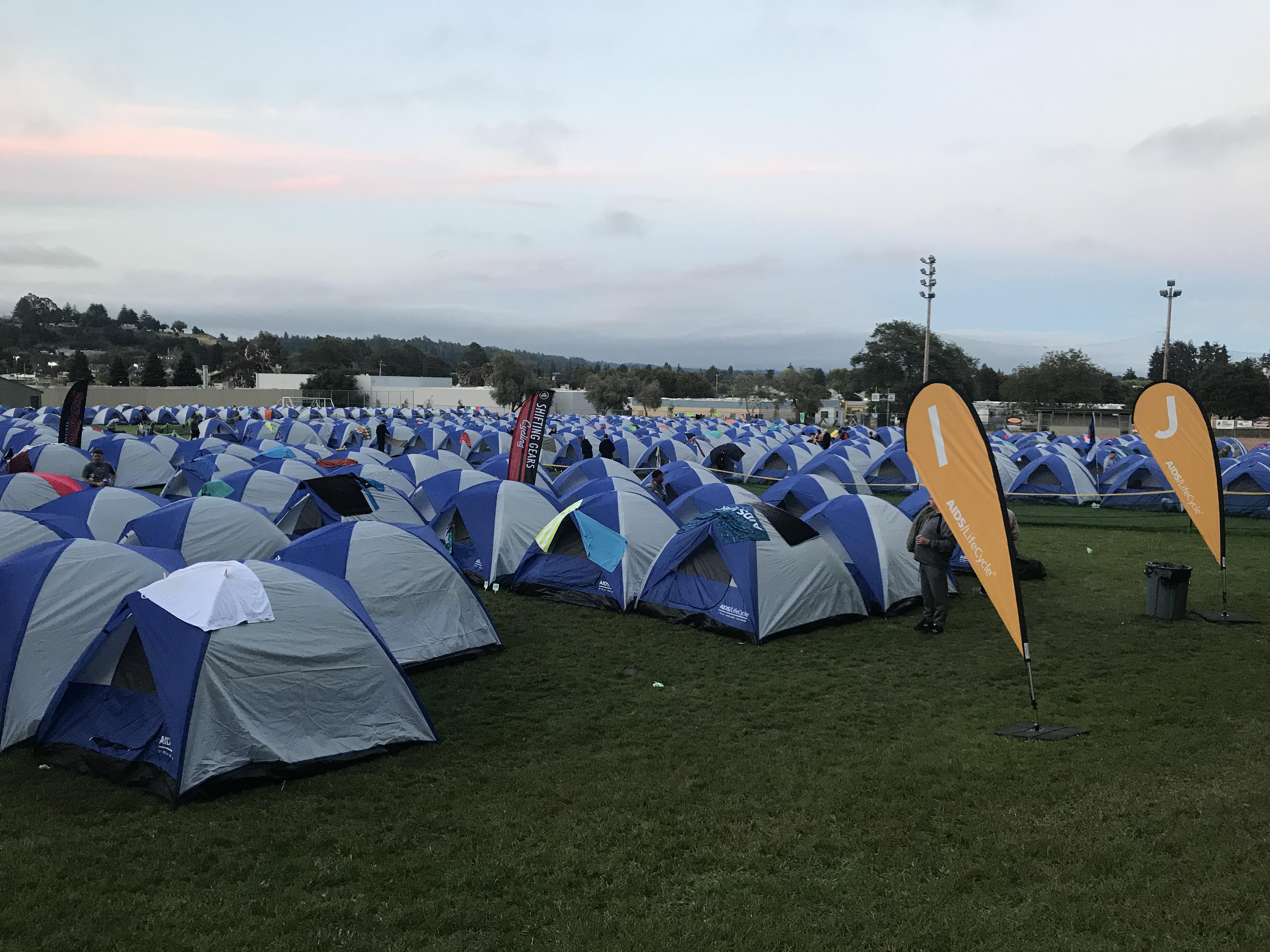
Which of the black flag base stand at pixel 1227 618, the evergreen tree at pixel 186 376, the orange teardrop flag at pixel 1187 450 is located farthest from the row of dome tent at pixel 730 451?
the evergreen tree at pixel 186 376

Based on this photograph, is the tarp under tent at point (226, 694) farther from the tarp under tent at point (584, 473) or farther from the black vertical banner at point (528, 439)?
the tarp under tent at point (584, 473)

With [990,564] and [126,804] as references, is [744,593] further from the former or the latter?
[126,804]

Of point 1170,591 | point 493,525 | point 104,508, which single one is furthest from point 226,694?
point 1170,591

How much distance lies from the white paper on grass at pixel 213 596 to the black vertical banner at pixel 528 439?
10179 millimetres

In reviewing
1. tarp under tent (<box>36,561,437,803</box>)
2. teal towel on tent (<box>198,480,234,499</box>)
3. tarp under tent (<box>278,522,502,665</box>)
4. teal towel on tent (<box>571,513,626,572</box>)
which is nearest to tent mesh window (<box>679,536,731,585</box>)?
teal towel on tent (<box>571,513,626,572</box>)

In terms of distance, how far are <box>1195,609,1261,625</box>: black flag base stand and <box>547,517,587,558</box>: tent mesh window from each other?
7.89 meters

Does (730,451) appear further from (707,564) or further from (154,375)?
(154,375)

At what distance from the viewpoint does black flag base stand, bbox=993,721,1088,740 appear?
704 centimetres

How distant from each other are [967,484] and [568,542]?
5967 mm

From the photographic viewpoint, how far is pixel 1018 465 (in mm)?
25438

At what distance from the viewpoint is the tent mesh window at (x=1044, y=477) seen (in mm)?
22828

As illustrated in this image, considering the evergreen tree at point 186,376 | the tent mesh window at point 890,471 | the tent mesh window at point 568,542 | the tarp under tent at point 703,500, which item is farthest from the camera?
the evergreen tree at point 186,376

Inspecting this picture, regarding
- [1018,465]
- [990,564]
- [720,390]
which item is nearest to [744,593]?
[990,564]

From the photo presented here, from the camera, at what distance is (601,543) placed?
11.6 meters
